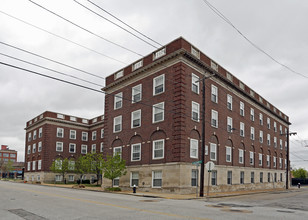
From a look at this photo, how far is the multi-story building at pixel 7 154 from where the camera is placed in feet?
508

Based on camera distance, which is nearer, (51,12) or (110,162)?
(51,12)

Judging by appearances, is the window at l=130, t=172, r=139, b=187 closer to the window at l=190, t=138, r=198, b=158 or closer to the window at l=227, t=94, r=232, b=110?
the window at l=190, t=138, r=198, b=158

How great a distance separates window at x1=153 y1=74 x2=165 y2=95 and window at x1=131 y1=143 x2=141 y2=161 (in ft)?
19.8

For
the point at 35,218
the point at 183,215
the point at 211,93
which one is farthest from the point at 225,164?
the point at 35,218

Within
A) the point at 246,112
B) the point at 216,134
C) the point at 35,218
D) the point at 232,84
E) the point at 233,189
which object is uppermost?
the point at 232,84

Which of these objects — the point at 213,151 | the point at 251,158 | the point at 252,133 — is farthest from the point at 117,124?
the point at 252,133

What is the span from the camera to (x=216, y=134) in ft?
109

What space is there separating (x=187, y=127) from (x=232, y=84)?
473 inches

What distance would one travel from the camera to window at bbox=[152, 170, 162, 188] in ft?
95.0

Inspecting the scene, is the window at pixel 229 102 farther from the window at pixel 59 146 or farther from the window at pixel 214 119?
the window at pixel 59 146

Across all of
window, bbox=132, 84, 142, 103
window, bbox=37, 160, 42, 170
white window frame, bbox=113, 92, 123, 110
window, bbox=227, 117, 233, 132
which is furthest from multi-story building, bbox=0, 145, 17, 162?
window, bbox=227, 117, 233, 132

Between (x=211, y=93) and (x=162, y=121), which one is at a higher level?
(x=211, y=93)

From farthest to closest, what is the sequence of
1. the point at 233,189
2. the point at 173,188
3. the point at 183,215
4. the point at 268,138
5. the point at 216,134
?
the point at 268,138, the point at 233,189, the point at 216,134, the point at 173,188, the point at 183,215

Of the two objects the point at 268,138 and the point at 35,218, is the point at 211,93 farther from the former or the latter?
the point at 35,218
